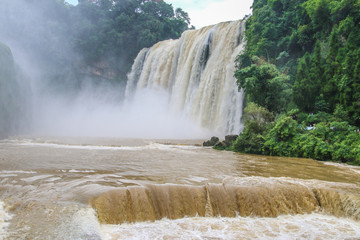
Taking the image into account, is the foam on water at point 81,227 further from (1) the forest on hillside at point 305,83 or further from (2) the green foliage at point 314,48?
(2) the green foliage at point 314,48

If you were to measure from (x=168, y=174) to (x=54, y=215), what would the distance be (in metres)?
3.51

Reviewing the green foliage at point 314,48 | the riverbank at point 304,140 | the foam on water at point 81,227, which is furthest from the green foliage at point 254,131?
the foam on water at point 81,227

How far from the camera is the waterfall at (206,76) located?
20.5 metres

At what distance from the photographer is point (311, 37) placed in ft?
62.8

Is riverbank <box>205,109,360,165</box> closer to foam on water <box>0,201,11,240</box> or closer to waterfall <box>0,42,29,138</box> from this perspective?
foam on water <box>0,201,11,240</box>

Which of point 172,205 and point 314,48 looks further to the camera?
point 314,48

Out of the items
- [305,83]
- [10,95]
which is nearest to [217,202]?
[305,83]

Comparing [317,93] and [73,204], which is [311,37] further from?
[73,204]

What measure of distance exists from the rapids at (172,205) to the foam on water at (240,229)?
16 mm

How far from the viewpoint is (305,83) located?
15.8m

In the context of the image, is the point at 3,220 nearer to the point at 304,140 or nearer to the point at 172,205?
the point at 172,205

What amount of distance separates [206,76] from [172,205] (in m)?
17.8

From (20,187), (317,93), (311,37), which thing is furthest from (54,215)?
(311,37)

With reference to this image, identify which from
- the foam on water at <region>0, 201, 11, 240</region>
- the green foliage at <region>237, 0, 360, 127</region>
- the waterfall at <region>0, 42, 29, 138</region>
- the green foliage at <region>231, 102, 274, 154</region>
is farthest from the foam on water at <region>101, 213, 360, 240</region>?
the waterfall at <region>0, 42, 29, 138</region>
